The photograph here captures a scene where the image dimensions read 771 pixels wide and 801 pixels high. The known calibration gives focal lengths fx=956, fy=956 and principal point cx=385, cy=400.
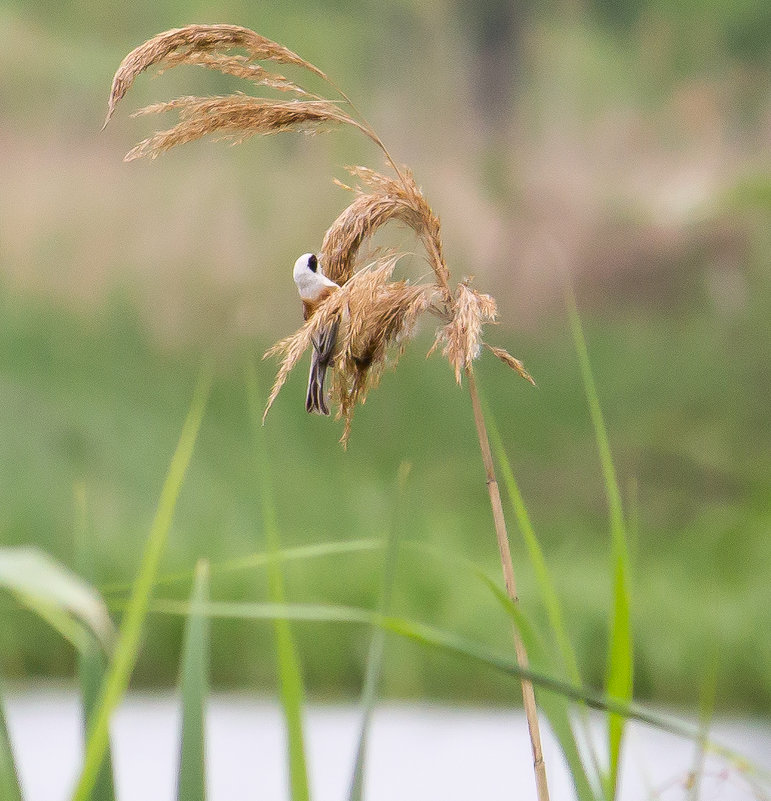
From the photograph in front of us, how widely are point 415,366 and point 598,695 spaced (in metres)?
2.75

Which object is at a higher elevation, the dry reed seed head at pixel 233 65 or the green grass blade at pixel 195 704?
the dry reed seed head at pixel 233 65

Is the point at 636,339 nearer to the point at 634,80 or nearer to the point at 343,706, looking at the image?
the point at 634,80

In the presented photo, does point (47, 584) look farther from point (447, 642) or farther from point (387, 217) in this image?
point (387, 217)

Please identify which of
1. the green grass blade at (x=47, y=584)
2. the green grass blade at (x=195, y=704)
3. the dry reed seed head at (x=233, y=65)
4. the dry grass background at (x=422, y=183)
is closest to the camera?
the green grass blade at (x=47, y=584)

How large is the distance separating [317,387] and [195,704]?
0.56 ft

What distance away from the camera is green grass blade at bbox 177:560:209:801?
12.3 inches

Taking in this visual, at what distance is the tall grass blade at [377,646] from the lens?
315 mm

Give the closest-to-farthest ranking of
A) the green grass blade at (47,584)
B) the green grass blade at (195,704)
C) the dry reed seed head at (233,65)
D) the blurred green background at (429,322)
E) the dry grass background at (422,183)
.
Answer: the green grass blade at (47,584) < the green grass blade at (195,704) < the dry reed seed head at (233,65) < the blurred green background at (429,322) < the dry grass background at (422,183)

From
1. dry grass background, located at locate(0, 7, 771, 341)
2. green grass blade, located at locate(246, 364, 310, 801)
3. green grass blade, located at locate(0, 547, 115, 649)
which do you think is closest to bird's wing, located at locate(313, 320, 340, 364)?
green grass blade, located at locate(246, 364, 310, 801)

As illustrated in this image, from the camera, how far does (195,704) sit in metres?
0.31

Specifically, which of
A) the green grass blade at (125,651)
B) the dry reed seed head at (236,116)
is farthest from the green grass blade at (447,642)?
the dry reed seed head at (236,116)

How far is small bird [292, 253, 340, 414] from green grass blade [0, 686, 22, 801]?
0.18 metres

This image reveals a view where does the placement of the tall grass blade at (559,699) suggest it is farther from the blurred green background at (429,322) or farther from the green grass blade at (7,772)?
the blurred green background at (429,322)

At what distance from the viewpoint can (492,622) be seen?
234cm
